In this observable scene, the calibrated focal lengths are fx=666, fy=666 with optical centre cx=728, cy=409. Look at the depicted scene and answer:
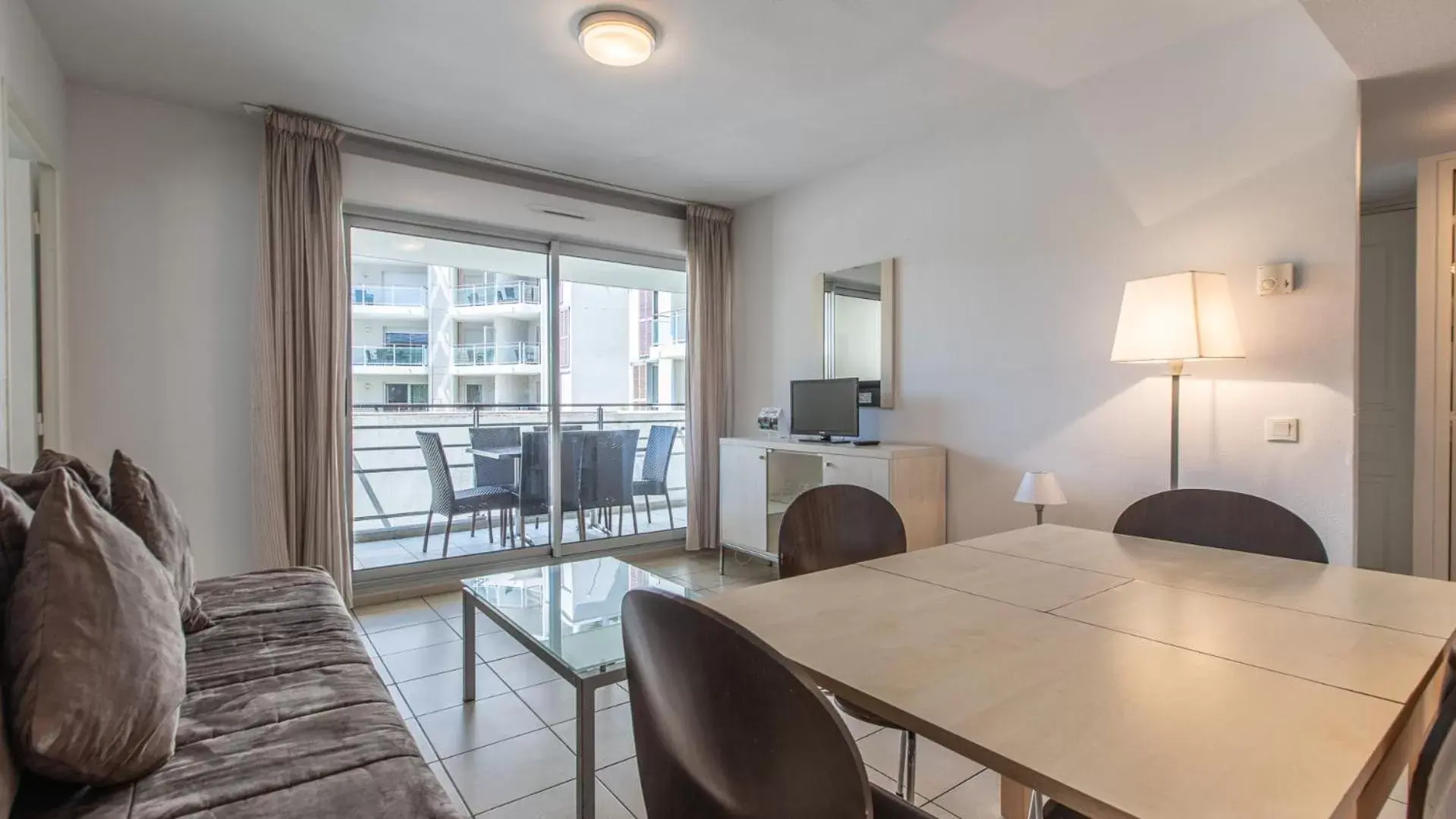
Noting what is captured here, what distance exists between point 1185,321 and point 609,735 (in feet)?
8.19

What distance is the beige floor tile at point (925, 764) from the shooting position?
195 centimetres

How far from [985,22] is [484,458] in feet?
11.6

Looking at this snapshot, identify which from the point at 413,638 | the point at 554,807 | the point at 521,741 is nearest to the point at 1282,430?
the point at 554,807

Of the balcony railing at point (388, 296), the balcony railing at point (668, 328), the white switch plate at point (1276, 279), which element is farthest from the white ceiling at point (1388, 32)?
the balcony railing at point (388, 296)

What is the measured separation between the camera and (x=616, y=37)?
2.46m

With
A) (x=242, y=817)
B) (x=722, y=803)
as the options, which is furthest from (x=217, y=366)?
(x=722, y=803)

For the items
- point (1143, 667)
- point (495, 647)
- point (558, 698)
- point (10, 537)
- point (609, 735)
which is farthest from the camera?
point (495, 647)

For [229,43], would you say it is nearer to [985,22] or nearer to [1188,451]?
[985,22]

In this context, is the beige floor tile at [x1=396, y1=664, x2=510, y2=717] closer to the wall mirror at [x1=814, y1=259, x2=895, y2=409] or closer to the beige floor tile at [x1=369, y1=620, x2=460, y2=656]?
the beige floor tile at [x1=369, y1=620, x2=460, y2=656]

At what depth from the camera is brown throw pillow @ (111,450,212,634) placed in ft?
5.72

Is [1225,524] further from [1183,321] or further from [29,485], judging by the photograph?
[29,485]

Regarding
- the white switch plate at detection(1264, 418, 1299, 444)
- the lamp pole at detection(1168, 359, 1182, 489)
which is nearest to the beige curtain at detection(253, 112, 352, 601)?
the lamp pole at detection(1168, 359, 1182, 489)

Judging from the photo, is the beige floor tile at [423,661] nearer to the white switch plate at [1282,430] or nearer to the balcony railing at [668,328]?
the balcony railing at [668,328]

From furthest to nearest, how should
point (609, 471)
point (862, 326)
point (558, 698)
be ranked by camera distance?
point (609, 471)
point (862, 326)
point (558, 698)
